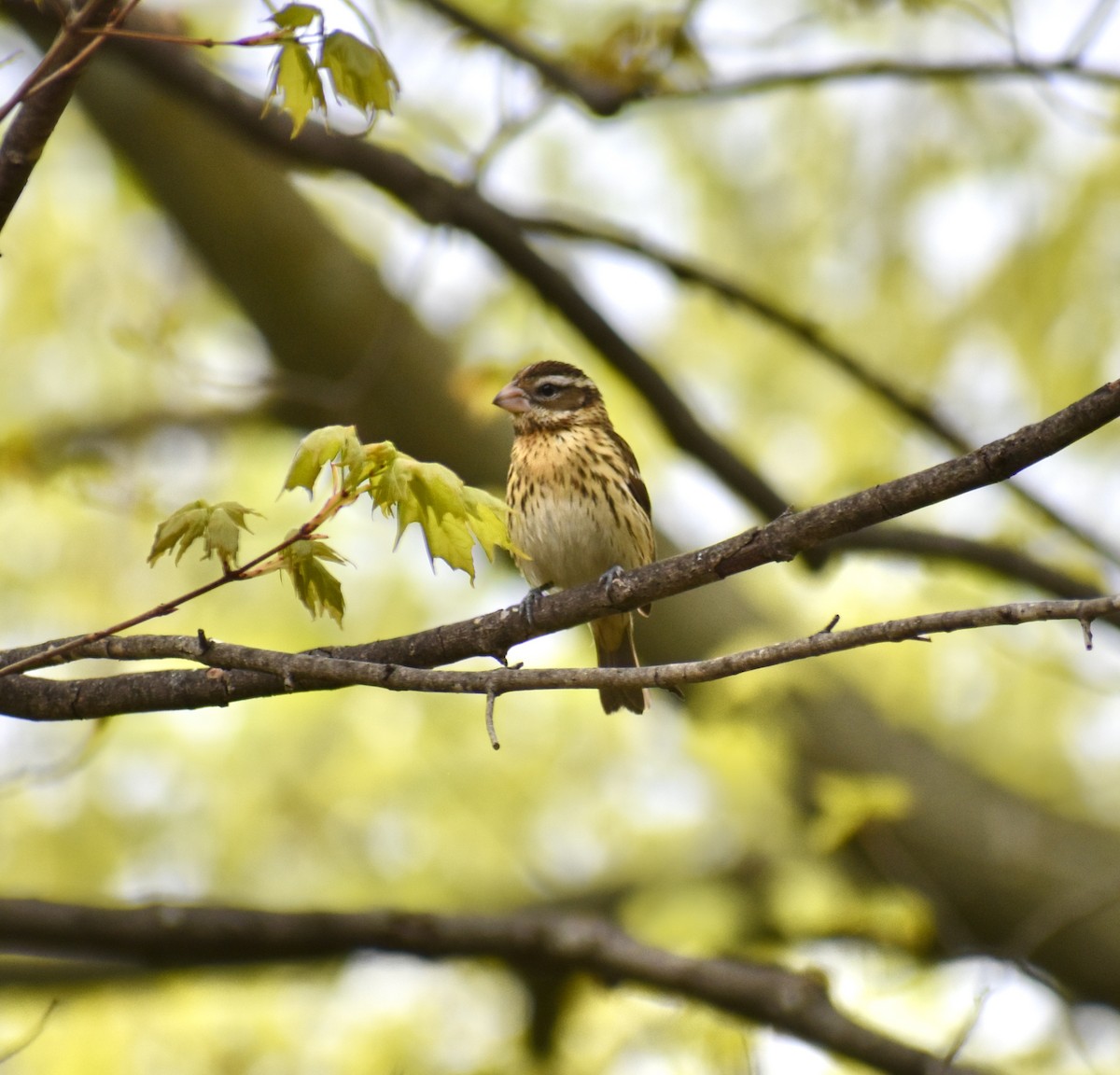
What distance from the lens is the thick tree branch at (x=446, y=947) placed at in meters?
6.41

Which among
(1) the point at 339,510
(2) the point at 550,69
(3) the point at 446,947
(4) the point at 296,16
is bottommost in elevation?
(1) the point at 339,510

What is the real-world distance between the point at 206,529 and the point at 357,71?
135 cm

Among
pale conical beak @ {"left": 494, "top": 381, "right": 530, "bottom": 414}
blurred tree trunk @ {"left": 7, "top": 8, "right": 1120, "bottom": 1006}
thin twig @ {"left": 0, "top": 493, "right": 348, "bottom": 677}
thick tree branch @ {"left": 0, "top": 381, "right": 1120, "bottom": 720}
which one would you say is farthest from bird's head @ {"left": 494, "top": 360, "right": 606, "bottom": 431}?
thin twig @ {"left": 0, "top": 493, "right": 348, "bottom": 677}

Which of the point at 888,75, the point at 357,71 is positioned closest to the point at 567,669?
the point at 357,71

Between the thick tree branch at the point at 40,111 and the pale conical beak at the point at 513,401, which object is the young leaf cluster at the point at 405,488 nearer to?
the thick tree branch at the point at 40,111

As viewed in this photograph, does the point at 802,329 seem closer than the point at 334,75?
No

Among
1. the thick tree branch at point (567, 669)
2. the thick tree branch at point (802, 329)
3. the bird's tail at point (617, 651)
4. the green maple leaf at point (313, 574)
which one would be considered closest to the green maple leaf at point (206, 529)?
the green maple leaf at point (313, 574)

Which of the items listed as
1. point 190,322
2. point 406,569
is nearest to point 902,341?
point 406,569

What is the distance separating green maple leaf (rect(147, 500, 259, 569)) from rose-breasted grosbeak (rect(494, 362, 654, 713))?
317 centimetres

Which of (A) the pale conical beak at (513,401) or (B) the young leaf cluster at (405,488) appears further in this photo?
(A) the pale conical beak at (513,401)

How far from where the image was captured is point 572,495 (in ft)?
22.9

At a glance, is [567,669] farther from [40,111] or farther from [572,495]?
[572,495]

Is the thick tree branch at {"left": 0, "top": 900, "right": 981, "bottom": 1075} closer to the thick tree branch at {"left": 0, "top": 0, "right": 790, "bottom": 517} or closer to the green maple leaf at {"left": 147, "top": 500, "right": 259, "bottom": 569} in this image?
the thick tree branch at {"left": 0, "top": 0, "right": 790, "bottom": 517}

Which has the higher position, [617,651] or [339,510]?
[617,651]
